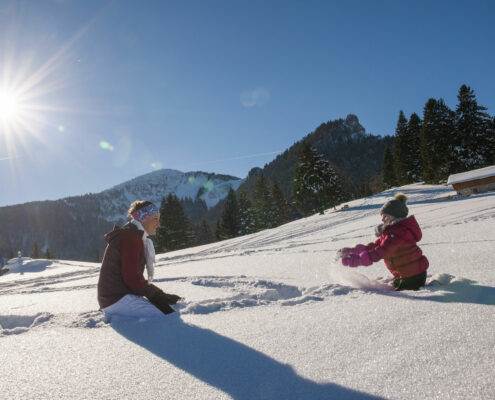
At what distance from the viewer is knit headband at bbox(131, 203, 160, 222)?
3154 millimetres

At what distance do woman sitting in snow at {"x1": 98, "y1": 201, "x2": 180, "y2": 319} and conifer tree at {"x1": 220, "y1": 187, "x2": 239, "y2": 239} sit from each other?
3681cm

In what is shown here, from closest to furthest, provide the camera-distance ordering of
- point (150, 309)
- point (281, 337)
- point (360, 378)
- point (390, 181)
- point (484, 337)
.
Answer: point (360, 378)
point (484, 337)
point (281, 337)
point (150, 309)
point (390, 181)

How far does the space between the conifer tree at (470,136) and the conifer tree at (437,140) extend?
94cm

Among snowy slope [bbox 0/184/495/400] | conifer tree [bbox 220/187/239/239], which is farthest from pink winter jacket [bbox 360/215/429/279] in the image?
conifer tree [bbox 220/187/239/239]

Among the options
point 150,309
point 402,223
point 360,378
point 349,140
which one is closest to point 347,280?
point 402,223

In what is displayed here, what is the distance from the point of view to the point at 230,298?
304 cm

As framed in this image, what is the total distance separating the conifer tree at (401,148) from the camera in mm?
41344

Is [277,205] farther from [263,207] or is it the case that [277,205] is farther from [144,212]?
[144,212]

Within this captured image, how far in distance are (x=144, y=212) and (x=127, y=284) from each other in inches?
34.1

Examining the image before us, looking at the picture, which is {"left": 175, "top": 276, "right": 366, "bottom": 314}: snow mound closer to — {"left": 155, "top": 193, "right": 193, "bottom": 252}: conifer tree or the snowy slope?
the snowy slope

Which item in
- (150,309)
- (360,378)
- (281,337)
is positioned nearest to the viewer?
(360,378)

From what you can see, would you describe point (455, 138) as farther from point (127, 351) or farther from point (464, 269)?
point (127, 351)

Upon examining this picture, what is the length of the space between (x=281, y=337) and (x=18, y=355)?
2.06 meters

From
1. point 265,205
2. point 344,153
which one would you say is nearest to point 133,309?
point 265,205
